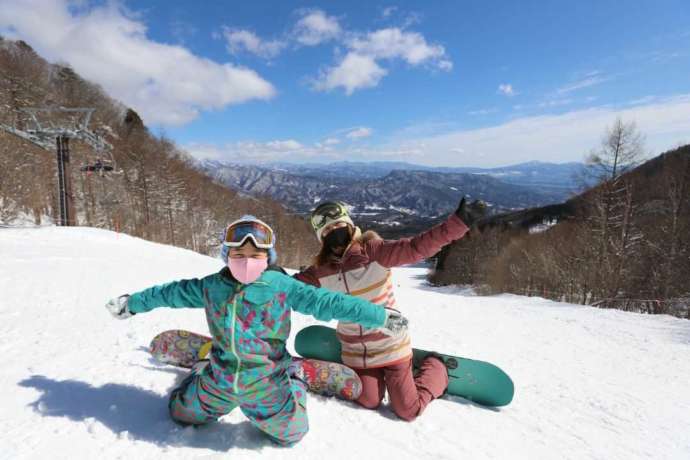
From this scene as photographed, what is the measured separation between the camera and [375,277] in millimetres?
2916

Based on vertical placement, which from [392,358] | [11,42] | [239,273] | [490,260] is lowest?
[490,260]

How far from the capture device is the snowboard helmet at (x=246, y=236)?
1977 mm

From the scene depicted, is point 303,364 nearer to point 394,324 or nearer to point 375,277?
point 375,277

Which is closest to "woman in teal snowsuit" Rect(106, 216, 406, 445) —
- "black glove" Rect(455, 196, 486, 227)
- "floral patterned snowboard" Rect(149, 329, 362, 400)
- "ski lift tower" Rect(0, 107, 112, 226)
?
"floral patterned snowboard" Rect(149, 329, 362, 400)

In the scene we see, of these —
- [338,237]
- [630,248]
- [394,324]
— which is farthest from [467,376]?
[630,248]

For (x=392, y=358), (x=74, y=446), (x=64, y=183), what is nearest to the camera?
(x=74, y=446)

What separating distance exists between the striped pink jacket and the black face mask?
0.06 meters

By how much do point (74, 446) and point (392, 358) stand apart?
210 centimetres

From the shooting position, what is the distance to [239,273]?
6.31 ft

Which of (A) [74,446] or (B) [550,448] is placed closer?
(A) [74,446]

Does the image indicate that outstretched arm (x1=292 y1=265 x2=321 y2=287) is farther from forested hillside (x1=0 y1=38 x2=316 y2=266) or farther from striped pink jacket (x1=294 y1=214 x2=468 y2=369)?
forested hillside (x1=0 y1=38 x2=316 y2=266)

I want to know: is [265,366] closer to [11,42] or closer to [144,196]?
[144,196]

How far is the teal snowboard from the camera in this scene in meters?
3.31

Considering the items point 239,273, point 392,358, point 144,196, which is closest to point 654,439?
point 392,358
